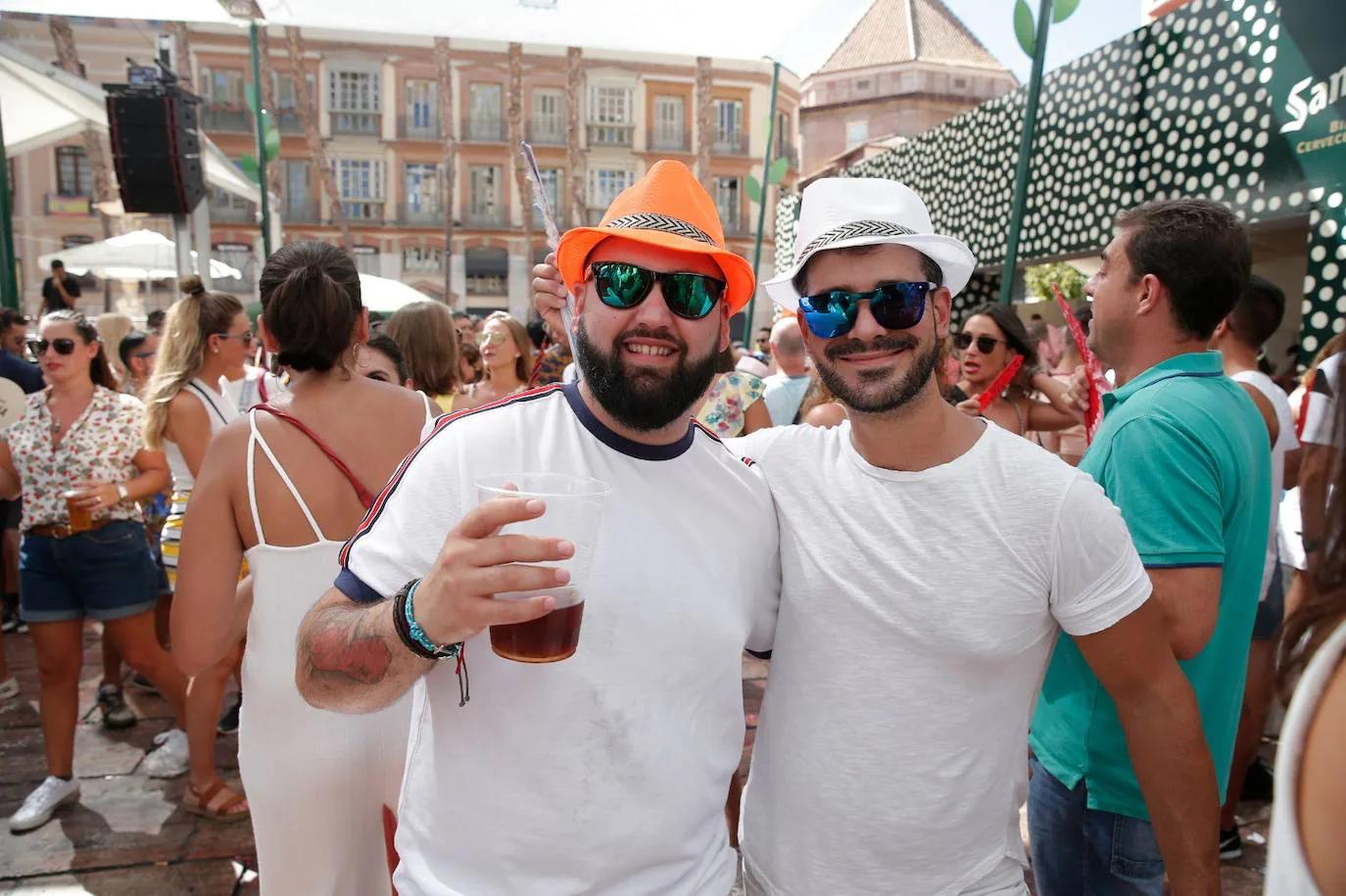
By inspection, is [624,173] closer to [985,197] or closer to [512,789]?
[985,197]

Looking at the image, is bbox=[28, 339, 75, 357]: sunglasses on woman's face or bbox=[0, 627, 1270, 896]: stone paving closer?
bbox=[0, 627, 1270, 896]: stone paving

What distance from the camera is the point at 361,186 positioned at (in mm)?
37625

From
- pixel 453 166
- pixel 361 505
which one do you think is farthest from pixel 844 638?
pixel 453 166

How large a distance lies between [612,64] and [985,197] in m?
31.8

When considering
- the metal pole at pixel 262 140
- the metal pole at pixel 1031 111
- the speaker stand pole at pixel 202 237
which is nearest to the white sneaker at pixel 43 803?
the speaker stand pole at pixel 202 237

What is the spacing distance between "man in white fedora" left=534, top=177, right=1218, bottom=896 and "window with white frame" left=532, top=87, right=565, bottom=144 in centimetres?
4028

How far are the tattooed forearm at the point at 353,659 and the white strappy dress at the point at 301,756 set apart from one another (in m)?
1.00

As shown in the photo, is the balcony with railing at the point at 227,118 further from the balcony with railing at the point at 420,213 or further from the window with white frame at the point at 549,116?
the window with white frame at the point at 549,116

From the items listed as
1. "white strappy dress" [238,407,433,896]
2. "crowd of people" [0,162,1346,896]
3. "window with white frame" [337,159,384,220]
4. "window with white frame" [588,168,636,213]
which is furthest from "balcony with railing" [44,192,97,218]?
"crowd of people" [0,162,1346,896]

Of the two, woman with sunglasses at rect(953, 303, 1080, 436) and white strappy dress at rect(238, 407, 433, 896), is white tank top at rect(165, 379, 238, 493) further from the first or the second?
woman with sunglasses at rect(953, 303, 1080, 436)

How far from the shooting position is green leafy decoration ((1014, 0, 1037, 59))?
6.50 m

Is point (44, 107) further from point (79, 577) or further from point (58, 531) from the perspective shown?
point (79, 577)

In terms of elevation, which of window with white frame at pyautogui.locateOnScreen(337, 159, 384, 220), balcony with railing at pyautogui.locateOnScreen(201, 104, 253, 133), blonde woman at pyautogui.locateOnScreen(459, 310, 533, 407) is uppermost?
balcony with railing at pyautogui.locateOnScreen(201, 104, 253, 133)

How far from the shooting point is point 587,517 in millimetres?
1198
